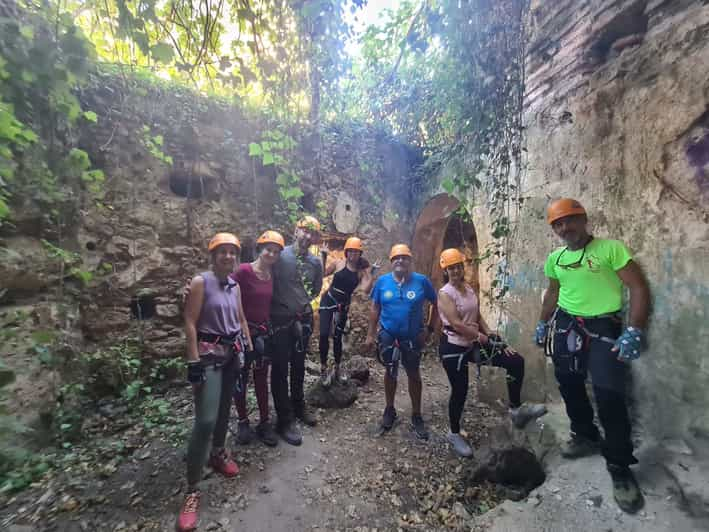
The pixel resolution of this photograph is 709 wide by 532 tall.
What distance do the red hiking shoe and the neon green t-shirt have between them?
2.67 metres

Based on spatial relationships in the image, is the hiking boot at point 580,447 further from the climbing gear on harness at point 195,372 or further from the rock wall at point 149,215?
the rock wall at point 149,215

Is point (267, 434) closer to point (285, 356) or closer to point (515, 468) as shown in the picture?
point (285, 356)

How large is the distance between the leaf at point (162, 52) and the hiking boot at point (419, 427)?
326 cm

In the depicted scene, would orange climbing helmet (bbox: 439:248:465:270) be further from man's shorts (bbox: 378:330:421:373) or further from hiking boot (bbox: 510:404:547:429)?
hiking boot (bbox: 510:404:547:429)

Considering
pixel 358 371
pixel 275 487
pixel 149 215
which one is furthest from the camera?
pixel 358 371

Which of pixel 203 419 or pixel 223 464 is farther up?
pixel 203 419

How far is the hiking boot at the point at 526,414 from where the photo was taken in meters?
2.74

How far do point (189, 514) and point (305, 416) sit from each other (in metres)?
1.35

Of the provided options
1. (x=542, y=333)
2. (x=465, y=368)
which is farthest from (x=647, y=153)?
(x=465, y=368)

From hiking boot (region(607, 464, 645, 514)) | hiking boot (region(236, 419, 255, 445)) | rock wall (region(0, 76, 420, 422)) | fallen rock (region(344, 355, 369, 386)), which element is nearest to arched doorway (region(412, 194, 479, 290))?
rock wall (region(0, 76, 420, 422))

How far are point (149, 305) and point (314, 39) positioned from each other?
353 centimetres

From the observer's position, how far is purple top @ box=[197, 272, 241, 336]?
7.18 feet

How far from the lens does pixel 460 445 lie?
112 inches

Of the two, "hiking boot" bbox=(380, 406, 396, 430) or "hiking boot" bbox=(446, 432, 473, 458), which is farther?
"hiking boot" bbox=(380, 406, 396, 430)
